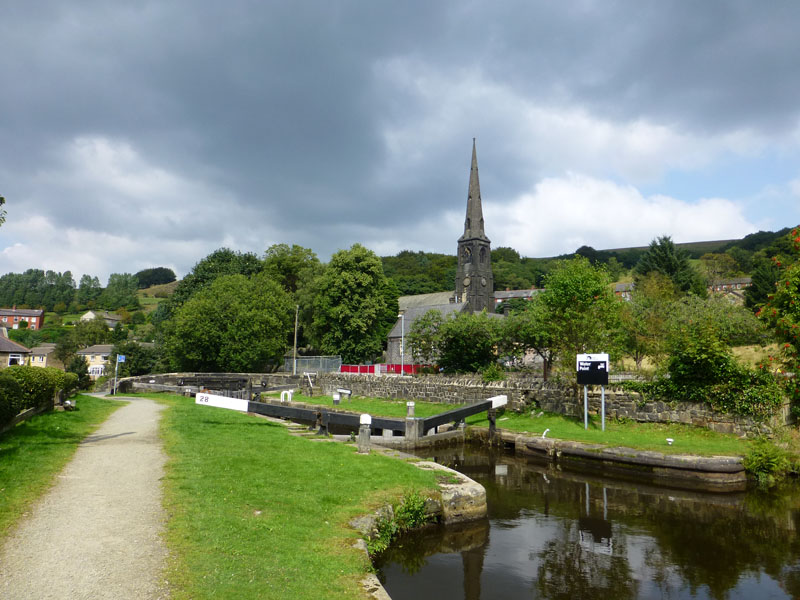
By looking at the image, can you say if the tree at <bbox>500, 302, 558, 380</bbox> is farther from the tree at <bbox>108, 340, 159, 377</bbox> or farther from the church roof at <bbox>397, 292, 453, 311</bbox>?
the church roof at <bbox>397, 292, 453, 311</bbox>

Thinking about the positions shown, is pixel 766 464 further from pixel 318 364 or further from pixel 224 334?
pixel 224 334

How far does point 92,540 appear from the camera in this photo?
583cm

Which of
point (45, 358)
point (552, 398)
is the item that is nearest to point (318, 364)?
point (552, 398)

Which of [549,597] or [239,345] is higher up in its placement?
[239,345]

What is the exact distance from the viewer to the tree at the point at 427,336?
3278cm

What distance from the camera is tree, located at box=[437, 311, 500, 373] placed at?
2983 centimetres

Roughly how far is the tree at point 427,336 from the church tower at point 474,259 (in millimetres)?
45723

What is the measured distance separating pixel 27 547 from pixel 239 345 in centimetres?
4029

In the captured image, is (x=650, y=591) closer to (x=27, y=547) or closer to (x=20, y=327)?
(x=27, y=547)

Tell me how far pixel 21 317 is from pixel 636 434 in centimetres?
13674

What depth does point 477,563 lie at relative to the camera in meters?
7.66

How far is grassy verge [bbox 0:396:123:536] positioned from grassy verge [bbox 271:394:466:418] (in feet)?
38.8

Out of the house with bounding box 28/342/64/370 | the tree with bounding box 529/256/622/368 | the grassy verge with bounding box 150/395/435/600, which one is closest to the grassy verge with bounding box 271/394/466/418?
the tree with bounding box 529/256/622/368

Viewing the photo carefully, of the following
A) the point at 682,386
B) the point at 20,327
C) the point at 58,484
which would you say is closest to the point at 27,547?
the point at 58,484
